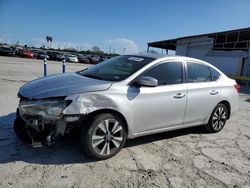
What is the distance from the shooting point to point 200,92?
16.2 ft

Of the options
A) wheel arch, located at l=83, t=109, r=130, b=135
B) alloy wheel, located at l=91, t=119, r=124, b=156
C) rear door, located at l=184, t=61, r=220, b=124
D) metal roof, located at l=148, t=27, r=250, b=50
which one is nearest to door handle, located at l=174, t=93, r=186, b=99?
rear door, located at l=184, t=61, r=220, b=124

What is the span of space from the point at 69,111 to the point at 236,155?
3065mm

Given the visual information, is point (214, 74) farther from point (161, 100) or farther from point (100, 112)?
point (100, 112)

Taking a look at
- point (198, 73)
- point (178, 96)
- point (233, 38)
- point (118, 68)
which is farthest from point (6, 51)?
point (178, 96)

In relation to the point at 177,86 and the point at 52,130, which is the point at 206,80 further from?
the point at 52,130

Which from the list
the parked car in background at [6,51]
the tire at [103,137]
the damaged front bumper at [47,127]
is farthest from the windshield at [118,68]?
the parked car in background at [6,51]

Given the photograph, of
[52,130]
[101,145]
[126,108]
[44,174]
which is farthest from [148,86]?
[44,174]

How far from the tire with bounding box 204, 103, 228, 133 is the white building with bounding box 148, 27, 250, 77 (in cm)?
1915

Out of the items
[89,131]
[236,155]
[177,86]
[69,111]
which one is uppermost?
[177,86]

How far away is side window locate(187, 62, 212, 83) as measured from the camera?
16.0 ft

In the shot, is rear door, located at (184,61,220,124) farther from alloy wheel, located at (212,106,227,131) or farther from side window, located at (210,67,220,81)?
alloy wheel, located at (212,106,227,131)

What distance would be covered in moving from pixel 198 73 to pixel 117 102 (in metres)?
2.15

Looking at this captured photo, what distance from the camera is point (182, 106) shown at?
4.61 metres

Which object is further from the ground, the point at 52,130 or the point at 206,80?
the point at 206,80
